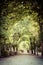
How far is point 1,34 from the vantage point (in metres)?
13.6

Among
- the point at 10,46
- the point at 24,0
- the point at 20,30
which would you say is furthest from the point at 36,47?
the point at 24,0

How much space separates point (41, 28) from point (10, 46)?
363 centimetres

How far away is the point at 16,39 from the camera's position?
18.6m

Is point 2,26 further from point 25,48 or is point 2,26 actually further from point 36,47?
point 25,48

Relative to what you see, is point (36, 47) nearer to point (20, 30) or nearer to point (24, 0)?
point (20, 30)

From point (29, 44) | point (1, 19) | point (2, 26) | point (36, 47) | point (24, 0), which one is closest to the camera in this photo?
point (24, 0)

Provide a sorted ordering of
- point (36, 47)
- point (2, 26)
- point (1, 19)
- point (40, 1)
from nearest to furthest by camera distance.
Result: point (40, 1) < point (1, 19) < point (2, 26) < point (36, 47)

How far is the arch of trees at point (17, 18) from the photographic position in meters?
9.41

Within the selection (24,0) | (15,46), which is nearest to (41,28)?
(15,46)

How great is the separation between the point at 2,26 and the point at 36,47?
410 cm

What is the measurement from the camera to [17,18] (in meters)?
14.0

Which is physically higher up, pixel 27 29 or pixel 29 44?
pixel 27 29

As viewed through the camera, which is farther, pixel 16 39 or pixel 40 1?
pixel 16 39

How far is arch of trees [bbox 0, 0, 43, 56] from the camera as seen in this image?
9.41 meters
